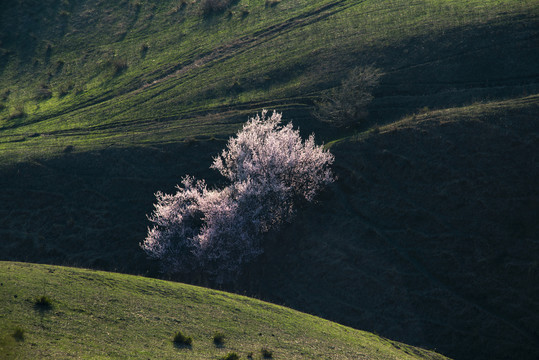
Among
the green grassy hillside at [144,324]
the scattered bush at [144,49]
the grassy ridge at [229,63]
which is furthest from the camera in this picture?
the scattered bush at [144,49]

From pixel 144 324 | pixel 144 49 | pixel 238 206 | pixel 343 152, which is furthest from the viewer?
pixel 144 49

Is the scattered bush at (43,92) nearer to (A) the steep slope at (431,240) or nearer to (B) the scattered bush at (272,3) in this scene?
(B) the scattered bush at (272,3)

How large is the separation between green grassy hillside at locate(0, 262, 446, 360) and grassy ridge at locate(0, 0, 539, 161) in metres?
29.3

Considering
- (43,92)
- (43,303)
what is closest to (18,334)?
(43,303)

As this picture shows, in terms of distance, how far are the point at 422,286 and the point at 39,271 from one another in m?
30.5

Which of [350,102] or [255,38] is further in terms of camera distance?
[255,38]

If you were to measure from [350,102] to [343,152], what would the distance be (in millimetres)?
8552

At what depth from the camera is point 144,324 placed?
2527 centimetres

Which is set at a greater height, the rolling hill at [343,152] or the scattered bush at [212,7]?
the scattered bush at [212,7]

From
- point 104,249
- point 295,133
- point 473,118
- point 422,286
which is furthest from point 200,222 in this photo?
point 473,118

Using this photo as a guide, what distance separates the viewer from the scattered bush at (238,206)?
4222 centimetres

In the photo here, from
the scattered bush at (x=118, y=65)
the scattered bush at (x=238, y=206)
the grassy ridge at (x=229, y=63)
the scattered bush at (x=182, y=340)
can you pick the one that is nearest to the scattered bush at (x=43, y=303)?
the scattered bush at (x=182, y=340)

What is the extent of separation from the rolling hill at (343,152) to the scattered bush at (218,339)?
14970 millimetres

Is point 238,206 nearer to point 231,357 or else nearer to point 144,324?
point 144,324
